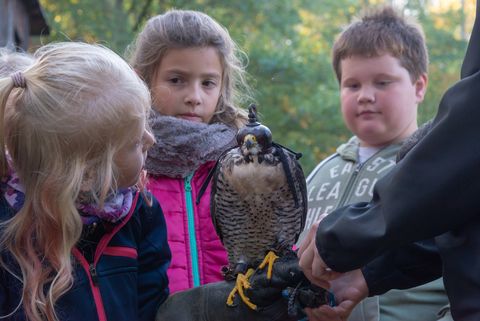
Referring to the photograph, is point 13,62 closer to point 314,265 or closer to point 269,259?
point 269,259

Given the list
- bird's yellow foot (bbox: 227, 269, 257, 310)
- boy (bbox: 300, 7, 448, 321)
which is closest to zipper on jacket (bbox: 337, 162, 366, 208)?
boy (bbox: 300, 7, 448, 321)

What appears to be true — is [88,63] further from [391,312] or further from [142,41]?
[391,312]

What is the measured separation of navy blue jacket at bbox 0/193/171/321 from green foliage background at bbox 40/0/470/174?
7416 millimetres

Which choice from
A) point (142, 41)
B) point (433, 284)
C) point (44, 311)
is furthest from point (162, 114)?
point (433, 284)

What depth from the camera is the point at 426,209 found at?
1713mm

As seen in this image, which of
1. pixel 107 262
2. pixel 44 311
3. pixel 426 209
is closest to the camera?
pixel 426 209

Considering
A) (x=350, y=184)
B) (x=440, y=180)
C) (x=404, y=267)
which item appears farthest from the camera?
(x=350, y=184)

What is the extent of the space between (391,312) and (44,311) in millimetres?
1440

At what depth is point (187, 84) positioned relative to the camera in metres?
2.91

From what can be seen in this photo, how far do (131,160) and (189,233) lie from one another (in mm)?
576

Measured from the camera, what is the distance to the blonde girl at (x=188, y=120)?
2738 mm

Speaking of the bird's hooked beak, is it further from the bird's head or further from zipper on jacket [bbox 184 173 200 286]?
zipper on jacket [bbox 184 173 200 286]

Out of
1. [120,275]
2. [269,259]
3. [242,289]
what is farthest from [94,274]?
[269,259]

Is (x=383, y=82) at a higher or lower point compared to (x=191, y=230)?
higher
